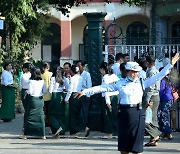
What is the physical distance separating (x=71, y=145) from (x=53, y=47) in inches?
1036

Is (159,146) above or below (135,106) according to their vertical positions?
below

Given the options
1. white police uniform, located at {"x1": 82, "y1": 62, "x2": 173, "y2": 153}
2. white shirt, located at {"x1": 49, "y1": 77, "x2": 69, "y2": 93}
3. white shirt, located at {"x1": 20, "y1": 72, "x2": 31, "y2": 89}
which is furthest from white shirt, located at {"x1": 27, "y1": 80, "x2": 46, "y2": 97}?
white police uniform, located at {"x1": 82, "y1": 62, "x2": 173, "y2": 153}

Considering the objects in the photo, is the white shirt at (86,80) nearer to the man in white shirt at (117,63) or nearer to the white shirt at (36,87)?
the man in white shirt at (117,63)

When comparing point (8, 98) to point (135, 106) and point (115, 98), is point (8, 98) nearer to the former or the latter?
point (115, 98)

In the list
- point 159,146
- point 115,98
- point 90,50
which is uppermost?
point 90,50

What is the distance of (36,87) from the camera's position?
577 inches

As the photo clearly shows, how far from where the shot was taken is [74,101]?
15172mm

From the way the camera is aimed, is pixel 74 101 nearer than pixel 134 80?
No

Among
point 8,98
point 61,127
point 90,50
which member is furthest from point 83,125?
point 8,98

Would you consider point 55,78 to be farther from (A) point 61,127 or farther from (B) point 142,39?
(B) point 142,39

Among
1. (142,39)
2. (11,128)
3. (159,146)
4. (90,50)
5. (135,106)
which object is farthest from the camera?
(142,39)

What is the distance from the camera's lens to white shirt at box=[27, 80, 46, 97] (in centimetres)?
1466

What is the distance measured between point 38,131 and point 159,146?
299cm

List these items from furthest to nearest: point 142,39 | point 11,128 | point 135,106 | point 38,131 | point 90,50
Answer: point 142,39 < point 11,128 < point 90,50 < point 38,131 < point 135,106
